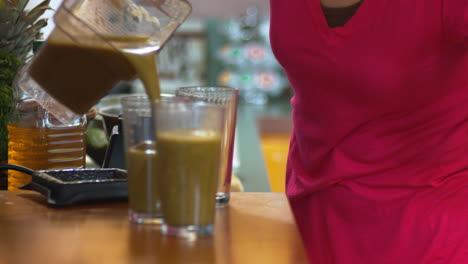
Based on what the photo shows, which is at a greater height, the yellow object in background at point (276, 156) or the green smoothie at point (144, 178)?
the green smoothie at point (144, 178)

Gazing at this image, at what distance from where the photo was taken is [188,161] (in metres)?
0.84

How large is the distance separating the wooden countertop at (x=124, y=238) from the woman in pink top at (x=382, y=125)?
0.37 meters

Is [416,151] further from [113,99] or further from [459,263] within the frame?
[113,99]

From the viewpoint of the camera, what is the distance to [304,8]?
130cm

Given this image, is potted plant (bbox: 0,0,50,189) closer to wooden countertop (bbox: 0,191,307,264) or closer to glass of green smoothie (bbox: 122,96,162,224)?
wooden countertop (bbox: 0,191,307,264)

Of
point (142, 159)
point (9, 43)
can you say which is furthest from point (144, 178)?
point (9, 43)

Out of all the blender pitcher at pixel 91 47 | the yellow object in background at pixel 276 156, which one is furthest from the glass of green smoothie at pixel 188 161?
the yellow object in background at pixel 276 156

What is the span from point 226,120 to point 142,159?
0.62 feet

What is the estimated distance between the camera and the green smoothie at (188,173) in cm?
84

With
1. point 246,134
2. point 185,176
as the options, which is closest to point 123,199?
point 185,176

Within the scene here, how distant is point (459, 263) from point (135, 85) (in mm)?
5159

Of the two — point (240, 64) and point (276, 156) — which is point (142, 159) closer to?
point (276, 156)

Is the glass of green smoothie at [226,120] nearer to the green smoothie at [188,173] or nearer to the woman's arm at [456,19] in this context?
the green smoothie at [188,173]

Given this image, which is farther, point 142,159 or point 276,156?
point 276,156
